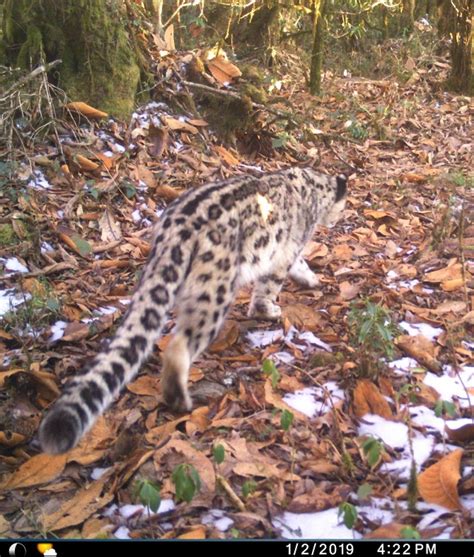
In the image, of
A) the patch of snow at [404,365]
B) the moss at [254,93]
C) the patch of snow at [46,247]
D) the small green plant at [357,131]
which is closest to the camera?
the patch of snow at [404,365]

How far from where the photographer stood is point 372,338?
429 centimetres

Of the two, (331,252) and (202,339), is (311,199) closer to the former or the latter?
(331,252)

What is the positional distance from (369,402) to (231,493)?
45.9 inches

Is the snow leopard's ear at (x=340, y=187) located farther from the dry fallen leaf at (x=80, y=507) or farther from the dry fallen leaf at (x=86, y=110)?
the dry fallen leaf at (x=80, y=507)

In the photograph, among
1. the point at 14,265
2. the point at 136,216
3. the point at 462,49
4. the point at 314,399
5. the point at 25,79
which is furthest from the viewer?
the point at 462,49

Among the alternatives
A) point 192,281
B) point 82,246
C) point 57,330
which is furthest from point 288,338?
point 82,246

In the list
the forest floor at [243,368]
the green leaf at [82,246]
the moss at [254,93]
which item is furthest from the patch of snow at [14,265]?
the moss at [254,93]

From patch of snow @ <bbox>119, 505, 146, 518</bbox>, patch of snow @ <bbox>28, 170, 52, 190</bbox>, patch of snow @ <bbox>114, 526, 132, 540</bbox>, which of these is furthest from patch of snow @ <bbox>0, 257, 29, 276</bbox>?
patch of snow @ <bbox>114, 526, 132, 540</bbox>

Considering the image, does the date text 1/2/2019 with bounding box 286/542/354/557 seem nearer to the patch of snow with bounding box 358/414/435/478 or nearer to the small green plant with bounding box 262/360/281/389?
the patch of snow with bounding box 358/414/435/478

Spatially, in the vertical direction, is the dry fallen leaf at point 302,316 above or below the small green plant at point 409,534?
below

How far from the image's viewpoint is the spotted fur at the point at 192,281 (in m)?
3.20
